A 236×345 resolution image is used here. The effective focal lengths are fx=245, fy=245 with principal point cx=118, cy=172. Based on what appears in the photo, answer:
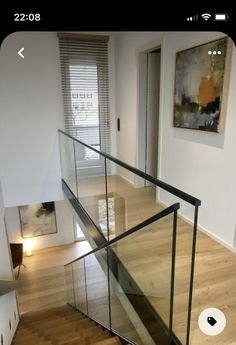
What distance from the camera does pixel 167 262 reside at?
1.25 m

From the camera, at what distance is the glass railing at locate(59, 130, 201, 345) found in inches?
46.0

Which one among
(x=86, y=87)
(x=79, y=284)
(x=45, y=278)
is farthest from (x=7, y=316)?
(x=86, y=87)

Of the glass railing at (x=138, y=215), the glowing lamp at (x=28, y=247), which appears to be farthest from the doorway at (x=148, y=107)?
the glowing lamp at (x=28, y=247)

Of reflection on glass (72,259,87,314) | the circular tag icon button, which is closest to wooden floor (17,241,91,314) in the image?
reflection on glass (72,259,87,314)

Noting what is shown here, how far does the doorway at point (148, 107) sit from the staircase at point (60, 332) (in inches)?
71.3

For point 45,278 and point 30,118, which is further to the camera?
point 45,278

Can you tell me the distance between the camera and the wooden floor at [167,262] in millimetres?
1270

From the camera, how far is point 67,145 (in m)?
3.72

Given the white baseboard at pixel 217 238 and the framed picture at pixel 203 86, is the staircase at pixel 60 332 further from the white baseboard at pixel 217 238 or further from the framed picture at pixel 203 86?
the framed picture at pixel 203 86

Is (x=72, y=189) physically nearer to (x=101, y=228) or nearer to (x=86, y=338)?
(x=101, y=228)

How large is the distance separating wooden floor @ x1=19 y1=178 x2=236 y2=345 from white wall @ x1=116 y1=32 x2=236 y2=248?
0.28m

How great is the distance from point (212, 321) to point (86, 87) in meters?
3.79
